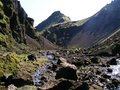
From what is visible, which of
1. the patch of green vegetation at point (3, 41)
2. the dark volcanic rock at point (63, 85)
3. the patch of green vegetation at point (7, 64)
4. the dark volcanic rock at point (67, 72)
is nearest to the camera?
the dark volcanic rock at point (63, 85)

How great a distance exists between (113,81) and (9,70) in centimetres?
2649

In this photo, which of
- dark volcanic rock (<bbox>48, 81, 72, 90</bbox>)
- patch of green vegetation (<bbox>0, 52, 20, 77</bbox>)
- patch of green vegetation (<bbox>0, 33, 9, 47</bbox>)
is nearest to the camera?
dark volcanic rock (<bbox>48, 81, 72, 90</bbox>)

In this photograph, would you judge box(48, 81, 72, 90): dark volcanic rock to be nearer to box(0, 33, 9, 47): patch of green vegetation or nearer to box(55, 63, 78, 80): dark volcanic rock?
box(55, 63, 78, 80): dark volcanic rock

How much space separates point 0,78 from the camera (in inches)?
2023

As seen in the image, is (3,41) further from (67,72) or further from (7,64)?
(67,72)

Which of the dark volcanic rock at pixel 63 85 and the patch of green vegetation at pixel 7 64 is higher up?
the patch of green vegetation at pixel 7 64

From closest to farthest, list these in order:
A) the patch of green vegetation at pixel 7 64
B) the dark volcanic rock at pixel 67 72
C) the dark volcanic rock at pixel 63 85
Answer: the dark volcanic rock at pixel 63 85, the dark volcanic rock at pixel 67 72, the patch of green vegetation at pixel 7 64

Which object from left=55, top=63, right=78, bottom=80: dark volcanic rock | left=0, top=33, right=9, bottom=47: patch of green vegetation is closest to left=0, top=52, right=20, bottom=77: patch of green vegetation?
left=55, top=63, right=78, bottom=80: dark volcanic rock

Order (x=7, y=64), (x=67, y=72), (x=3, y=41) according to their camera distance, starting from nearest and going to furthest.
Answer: (x=67, y=72), (x=7, y=64), (x=3, y=41)

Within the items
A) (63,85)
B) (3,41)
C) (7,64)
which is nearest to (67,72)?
(63,85)

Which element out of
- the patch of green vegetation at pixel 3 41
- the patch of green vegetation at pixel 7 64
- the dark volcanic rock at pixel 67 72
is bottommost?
the dark volcanic rock at pixel 67 72

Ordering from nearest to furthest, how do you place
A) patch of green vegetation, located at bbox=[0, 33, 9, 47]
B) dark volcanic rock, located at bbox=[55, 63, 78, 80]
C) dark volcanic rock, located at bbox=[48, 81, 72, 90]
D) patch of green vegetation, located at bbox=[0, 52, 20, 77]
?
1. dark volcanic rock, located at bbox=[48, 81, 72, 90]
2. dark volcanic rock, located at bbox=[55, 63, 78, 80]
3. patch of green vegetation, located at bbox=[0, 52, 20, 77]
4. patch of green vegetation, located at bbox=[0, 33, 9, 47]

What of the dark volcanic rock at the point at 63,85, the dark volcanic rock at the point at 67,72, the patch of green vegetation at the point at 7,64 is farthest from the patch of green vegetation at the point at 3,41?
the dark volcanic rock at the point at 63,85

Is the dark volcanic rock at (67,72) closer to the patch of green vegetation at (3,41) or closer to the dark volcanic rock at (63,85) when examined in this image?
the dark volcanic rock at (63,85)
